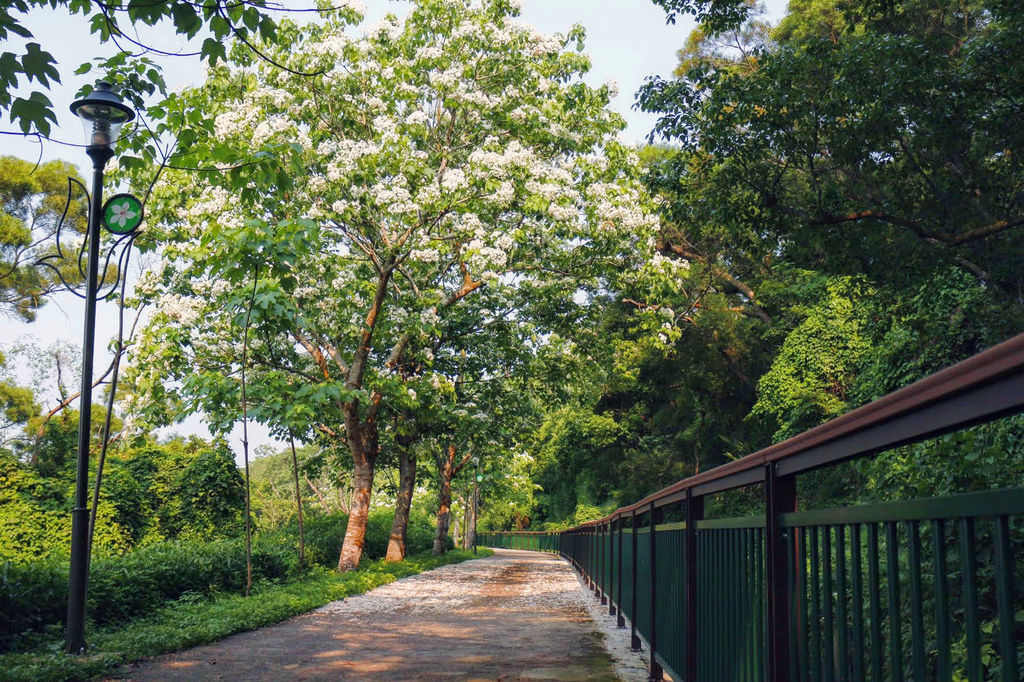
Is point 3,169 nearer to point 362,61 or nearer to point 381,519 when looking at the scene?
point 381,519

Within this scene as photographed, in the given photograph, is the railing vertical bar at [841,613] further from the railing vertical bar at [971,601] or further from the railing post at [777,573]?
the railing vertical bar at [971,601]

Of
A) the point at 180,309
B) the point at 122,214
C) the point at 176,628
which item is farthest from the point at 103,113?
the point at 180,309

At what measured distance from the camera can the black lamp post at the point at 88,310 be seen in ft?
23.1

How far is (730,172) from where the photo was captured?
41.7 feet

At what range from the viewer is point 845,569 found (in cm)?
249

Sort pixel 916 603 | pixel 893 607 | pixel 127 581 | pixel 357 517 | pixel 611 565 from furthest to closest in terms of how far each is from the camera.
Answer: pixel 357 517
pixel 611 565
pixel 127 581
pixel 893 607
pixel 916 603

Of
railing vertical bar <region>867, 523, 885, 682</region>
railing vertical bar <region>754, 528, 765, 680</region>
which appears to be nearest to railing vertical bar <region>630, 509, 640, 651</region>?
railing vertical bar <region>754, 528, 765, 680</region>

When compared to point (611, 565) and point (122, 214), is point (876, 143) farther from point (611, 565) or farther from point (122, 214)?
point (122, 214)

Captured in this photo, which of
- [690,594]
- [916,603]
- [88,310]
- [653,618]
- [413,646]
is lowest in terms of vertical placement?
[413,646]

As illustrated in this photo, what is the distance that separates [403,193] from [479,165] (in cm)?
151

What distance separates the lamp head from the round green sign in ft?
2.35

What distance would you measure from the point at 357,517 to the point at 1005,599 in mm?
17726

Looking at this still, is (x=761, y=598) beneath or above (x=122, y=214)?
beneath

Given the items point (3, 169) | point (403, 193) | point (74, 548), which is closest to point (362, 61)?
point (403, 193)
